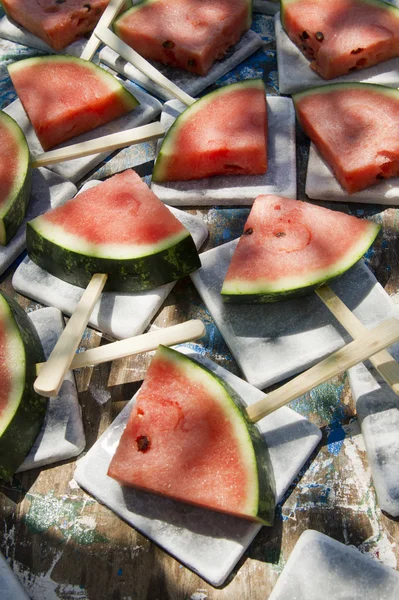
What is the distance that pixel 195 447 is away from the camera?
82.2 inches

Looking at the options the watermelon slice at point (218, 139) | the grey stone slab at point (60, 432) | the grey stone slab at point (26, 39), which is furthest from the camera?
the grey stone slab at point (26, 39)

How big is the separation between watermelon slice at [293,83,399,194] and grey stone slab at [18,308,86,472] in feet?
4.79

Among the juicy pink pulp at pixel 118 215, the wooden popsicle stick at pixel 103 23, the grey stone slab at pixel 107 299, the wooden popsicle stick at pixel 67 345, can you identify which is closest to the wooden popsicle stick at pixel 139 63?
the wooden popsicle stick at pixel 103 23

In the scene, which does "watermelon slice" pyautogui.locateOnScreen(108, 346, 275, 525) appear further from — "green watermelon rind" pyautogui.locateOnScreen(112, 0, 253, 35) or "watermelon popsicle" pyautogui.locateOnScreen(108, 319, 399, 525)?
"green watermelon rind" pyautogui.locateOnScreen(112, 0, 253, 35)

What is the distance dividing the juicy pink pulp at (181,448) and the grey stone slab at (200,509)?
103 millimetres

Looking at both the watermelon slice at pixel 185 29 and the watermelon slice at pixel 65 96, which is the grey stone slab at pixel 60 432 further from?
the watermelon slice at pixel 185 29

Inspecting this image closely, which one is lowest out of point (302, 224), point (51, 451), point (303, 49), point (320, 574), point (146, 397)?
point (320, 574)

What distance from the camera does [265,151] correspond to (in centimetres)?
285

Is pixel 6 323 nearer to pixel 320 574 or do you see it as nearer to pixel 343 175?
pixel 320 574

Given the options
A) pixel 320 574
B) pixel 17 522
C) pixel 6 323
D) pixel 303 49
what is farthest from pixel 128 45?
pixel 320 574

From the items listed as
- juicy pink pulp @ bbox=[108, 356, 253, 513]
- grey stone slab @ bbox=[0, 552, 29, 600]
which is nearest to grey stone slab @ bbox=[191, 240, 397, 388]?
juicy pink pulp @ bbox=[108, 356, 253, 513]

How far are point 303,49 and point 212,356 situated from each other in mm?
1812

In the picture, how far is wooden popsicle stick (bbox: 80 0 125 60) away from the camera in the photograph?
334 centimetres

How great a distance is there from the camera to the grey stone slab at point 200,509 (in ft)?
→ 6.70
